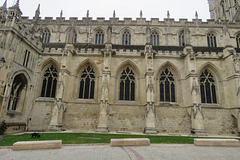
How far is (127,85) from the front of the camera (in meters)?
16.7

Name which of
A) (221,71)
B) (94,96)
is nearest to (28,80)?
(94,96)

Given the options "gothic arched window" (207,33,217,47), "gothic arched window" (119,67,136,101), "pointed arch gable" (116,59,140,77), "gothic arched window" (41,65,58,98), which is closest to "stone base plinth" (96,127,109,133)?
"gothic arched window" (119,67,136,101)

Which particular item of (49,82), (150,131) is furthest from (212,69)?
(49,82)

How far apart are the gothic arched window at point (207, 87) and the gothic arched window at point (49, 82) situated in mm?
16571

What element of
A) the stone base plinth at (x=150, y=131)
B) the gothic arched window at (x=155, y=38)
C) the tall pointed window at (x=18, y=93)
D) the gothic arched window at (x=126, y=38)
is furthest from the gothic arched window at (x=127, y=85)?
the tall pointed window at (x=18, y=93)

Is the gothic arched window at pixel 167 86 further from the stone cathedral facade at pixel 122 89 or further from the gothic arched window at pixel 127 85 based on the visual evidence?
the gothic arched window at pixel 127 85

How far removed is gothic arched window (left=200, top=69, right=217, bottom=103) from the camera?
1622 cm

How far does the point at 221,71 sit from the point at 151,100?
355 inches

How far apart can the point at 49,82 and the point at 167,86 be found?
43.9 ft

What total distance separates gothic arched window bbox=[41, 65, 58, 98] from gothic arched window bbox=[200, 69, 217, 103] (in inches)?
652

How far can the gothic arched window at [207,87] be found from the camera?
16219 mm

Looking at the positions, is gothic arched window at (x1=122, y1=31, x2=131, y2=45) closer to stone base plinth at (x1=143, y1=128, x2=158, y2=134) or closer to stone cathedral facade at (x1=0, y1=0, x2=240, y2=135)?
stone cathedral facade at (x1=0, y1=0, x2=240, y2=135)

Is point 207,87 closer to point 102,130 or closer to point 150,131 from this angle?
point 150,131

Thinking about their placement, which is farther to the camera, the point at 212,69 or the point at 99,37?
the point at 99,37
